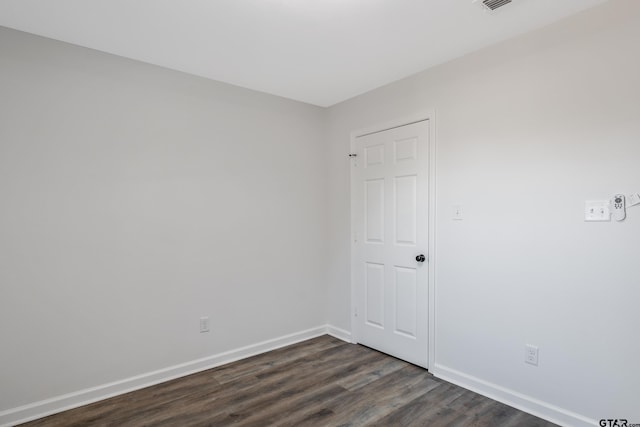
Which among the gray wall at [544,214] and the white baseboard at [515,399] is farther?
the white baseboard at [515,399]

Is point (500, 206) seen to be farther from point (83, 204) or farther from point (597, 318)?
point (83, 204)

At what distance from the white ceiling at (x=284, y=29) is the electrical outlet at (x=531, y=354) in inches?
84.7

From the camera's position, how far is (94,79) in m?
2.50

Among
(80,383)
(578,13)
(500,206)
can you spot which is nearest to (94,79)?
(80,383)

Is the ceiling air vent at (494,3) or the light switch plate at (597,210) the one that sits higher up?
the ceiling air vent at (494,3)

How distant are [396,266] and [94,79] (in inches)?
115

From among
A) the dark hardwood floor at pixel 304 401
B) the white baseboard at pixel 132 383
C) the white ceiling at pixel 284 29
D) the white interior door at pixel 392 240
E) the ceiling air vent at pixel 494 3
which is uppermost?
the white ceiling at pixel 284 29

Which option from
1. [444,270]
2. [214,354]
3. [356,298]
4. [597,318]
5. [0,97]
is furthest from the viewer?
[356,298]

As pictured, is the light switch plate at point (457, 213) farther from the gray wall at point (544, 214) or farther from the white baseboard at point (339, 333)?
the white baseboard at point (339, 333)

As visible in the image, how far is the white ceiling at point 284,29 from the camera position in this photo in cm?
198

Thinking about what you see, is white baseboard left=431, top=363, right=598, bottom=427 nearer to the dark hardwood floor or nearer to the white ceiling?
the dark hardwood floor

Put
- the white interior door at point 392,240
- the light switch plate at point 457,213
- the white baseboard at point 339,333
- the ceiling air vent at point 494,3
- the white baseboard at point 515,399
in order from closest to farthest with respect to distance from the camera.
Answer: the ceiling air vent at point 494,3
the white baseboard at point 515,399
the light switch plate at point 457,213
the white interior door at point 392,240
the white baseboard at point 339,333

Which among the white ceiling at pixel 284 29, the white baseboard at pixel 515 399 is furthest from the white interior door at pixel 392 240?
→ the white ceiling at pixel 284 29

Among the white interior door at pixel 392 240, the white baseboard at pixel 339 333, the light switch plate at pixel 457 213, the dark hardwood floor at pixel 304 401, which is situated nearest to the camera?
the dark hardwood floor at pixel 304 401
